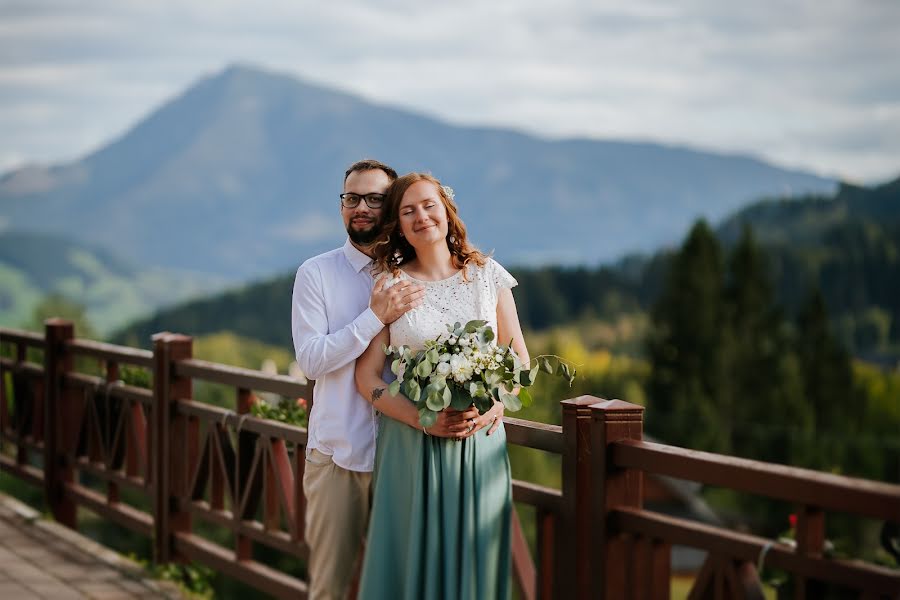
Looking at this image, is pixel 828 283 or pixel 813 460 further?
pixel 828 283

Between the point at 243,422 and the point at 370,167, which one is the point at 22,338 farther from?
the point at 370,167

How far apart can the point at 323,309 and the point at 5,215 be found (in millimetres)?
178562

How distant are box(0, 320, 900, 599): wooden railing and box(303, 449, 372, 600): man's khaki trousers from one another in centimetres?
47

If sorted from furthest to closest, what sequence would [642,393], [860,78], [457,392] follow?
[860,78] → [642,393] → [457,392]

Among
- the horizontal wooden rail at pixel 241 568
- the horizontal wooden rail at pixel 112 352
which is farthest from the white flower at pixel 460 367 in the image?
the horizontal wooden rail at pixel 112 352

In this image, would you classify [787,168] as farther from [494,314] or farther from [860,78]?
[494,314]

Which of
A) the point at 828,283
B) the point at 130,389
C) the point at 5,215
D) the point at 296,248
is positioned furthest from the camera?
the point at 296,248

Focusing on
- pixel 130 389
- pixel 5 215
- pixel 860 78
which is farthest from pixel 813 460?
pixel 5 215

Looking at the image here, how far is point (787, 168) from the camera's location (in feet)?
648

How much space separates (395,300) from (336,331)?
0.79 feet

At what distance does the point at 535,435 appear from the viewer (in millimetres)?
3506

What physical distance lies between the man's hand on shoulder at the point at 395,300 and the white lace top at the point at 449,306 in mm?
23

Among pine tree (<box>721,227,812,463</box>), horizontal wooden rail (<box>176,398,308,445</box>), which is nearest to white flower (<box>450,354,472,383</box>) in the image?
horizontal wooden rail (<box>176,398,308,445</box>)

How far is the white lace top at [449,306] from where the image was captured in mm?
3189
